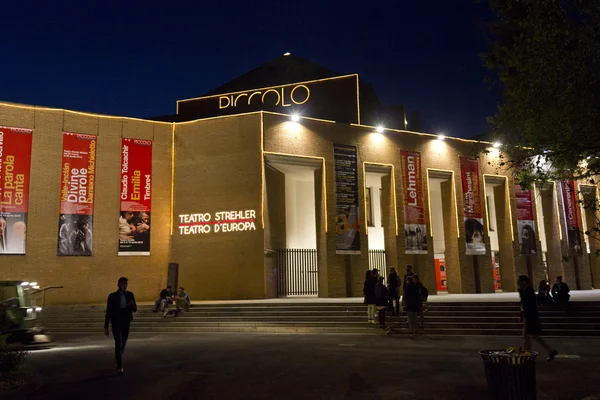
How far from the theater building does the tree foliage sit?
541 inches

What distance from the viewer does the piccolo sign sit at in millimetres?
22938

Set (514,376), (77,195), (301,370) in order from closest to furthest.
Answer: (514,376) → (301,370) → (77,195)

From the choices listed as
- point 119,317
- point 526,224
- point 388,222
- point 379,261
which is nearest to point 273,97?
point 388,222

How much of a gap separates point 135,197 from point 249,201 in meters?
5.33

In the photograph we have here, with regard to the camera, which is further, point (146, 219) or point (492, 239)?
point (492, 239)

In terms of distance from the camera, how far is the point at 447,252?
89.4 ft

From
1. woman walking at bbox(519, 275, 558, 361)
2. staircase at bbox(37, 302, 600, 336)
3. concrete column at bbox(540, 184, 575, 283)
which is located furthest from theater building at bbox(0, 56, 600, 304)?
woman walking at bbox(519, 275, 558, 361)

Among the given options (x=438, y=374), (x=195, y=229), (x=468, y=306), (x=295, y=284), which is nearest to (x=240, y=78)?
(x=195, y=229)

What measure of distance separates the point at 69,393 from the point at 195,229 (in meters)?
16.5

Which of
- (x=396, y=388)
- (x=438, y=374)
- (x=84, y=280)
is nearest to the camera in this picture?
(x=396, y=388)

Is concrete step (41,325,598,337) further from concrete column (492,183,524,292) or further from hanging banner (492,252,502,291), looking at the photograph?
hanging banner (492,252,502,291)

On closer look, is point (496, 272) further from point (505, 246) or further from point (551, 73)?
point (551, 73)

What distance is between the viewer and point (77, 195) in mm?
22734

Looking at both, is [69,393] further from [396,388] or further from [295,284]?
[295,284]
